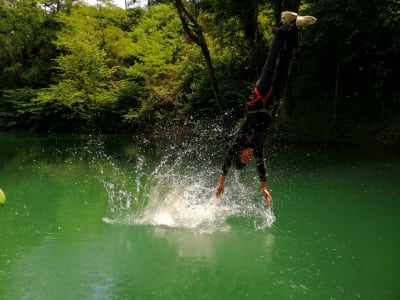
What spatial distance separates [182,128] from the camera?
837 inches

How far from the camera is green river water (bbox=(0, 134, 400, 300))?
5148 millimetres

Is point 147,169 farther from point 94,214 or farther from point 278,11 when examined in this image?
point 278,11

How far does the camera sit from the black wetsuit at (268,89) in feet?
16.7

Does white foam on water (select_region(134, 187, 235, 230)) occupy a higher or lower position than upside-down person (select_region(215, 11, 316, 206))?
lower

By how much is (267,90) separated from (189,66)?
1702cm

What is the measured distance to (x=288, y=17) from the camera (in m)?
4.82

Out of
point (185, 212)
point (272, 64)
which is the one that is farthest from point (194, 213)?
point (272, 64)

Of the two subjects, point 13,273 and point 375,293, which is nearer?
point 375,293

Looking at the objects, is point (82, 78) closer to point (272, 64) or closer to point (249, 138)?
point (249, 138)

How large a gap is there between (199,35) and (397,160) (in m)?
8.34

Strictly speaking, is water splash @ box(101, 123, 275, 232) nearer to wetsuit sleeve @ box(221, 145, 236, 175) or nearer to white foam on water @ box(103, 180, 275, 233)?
white foam on water @ box(103, 180, 275, 233)

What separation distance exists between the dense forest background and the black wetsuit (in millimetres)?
6211

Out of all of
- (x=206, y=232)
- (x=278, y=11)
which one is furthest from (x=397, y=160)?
(x=206, y=232)

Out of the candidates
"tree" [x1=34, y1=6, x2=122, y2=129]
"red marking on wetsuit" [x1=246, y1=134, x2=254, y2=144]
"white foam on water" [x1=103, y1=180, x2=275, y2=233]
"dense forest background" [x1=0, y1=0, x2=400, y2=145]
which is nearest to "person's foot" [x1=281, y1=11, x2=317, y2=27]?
"red marking on wetsuit" [x1=246, y1=134, x2=254, y2=144]
